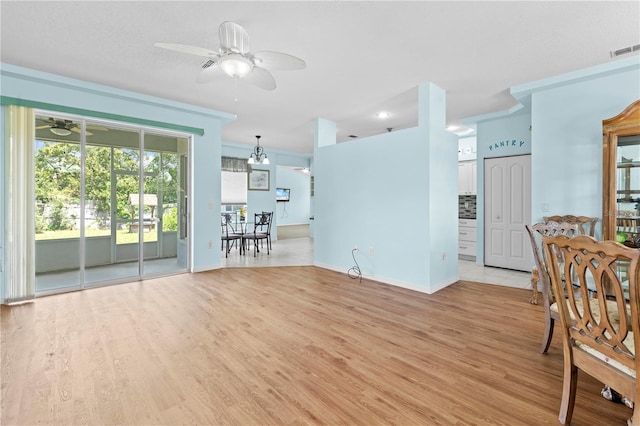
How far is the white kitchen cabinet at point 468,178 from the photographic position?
639 centimetres

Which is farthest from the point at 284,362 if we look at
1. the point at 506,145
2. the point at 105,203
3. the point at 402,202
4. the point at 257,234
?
the point at 506,145

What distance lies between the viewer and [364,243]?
4727mm

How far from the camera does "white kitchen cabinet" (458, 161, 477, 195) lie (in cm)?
639

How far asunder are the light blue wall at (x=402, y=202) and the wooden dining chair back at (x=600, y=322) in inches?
90.4

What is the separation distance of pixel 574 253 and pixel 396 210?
2861 mm

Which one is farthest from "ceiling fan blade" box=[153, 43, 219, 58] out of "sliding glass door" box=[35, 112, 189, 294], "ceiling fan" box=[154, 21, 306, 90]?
"sliding glass door" box=[35, 112, 189, 294]

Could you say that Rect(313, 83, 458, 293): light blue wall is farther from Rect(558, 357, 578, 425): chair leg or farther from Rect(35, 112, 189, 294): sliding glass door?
Rect(35, 112, 189, 294): sliding glass door

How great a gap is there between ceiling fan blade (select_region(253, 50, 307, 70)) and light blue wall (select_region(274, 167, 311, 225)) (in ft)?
33.8

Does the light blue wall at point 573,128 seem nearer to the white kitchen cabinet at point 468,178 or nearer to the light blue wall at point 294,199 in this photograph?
the white kitchen cabinet at point 468,178

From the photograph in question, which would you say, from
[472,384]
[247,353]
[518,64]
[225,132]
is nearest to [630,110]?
[518,64]

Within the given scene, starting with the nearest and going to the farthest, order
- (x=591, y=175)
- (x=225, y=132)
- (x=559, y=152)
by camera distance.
A: (x=591, y=175) → (x=559, y=152) → (x=225, y=132)

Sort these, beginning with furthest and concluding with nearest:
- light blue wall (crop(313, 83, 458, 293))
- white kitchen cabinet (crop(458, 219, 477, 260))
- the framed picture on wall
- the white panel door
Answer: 1. the framed picture on wall
2. white kitchen cabinet (crop(458, 219, 477, 260))
3. the white panel door
4. light blue wall (crop(313, 83, 458, 293))

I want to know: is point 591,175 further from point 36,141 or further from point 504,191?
point 36,141

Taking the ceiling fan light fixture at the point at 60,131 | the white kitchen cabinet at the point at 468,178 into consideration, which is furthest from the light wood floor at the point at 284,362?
the white kitchen cabinet at the point at 468,178
